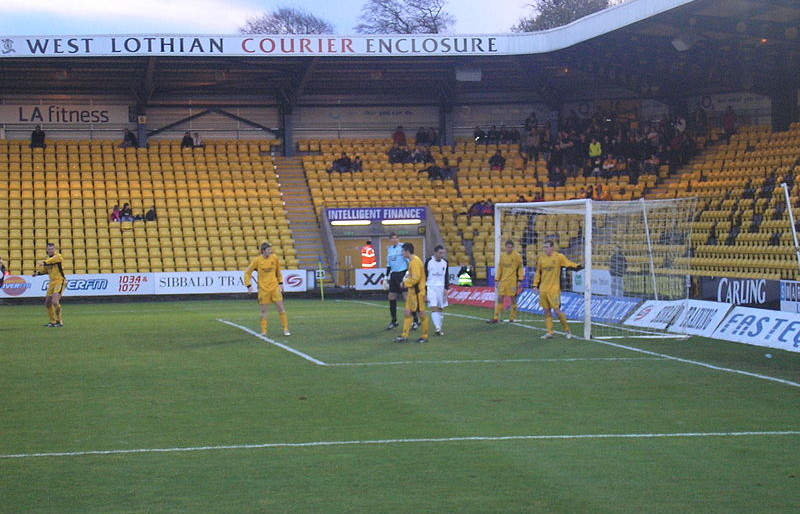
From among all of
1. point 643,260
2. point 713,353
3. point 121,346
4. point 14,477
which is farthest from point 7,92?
point 14,477

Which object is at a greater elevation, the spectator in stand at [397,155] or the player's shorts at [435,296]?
the spectator in stand at [397,155]

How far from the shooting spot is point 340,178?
42.2 m

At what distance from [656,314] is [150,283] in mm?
18907

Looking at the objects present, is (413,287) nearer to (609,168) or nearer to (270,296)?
(270,296)

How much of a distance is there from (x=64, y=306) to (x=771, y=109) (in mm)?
26432

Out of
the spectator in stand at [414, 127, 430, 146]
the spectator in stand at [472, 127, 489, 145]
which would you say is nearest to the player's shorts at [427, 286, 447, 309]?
the spectator in stand at [414, 127, 430, 146]

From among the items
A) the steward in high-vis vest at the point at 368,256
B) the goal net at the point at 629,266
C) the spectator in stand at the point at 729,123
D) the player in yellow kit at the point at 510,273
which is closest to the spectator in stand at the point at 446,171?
the steward in high-vis vest at the point at 368,256

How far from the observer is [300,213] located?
40.9 m

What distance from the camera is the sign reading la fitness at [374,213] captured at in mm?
39344

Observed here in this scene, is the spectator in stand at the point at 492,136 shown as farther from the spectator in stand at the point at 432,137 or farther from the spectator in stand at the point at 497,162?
the spectator in stand at the point at 432,137

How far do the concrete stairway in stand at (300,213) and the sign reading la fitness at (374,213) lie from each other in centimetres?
102

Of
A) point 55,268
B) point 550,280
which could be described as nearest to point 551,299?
point 550,280

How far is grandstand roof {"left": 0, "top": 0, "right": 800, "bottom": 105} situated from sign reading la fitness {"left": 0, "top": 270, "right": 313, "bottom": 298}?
27.1 feet

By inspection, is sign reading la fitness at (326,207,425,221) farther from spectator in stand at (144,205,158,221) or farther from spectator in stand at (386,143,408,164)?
spectator in stand at (144,205,158,221)
